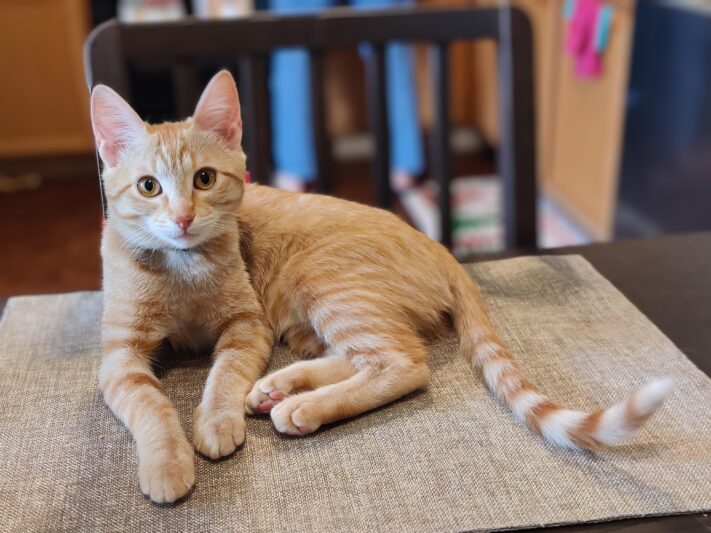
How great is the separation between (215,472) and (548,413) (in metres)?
0.39

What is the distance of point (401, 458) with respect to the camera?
80 cm

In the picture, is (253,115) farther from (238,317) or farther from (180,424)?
(180,424)

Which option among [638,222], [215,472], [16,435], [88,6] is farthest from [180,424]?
[88,6]

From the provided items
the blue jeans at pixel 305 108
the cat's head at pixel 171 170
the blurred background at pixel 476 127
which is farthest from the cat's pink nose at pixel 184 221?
the blue jeans at pixel 305 108

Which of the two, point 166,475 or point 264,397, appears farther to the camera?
point 264,397

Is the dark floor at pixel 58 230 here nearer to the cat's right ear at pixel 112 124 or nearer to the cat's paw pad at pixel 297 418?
the cat's right ear at pixel 112 124

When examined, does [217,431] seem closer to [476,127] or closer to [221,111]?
[221,111]

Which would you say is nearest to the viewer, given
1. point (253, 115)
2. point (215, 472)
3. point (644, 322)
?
point (215, 472)

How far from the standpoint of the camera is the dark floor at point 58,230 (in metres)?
2.83

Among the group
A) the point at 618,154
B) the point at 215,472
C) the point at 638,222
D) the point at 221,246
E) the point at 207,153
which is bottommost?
the point at 638,222

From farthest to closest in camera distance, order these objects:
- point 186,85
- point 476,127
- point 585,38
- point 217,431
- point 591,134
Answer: point 476,127
point 591,134
point 585,38
point 186,85
point 217,431

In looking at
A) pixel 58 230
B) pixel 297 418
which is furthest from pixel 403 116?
pixel 297 418

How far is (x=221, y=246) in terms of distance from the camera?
994 millimetres

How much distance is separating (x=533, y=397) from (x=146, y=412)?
46 cm
